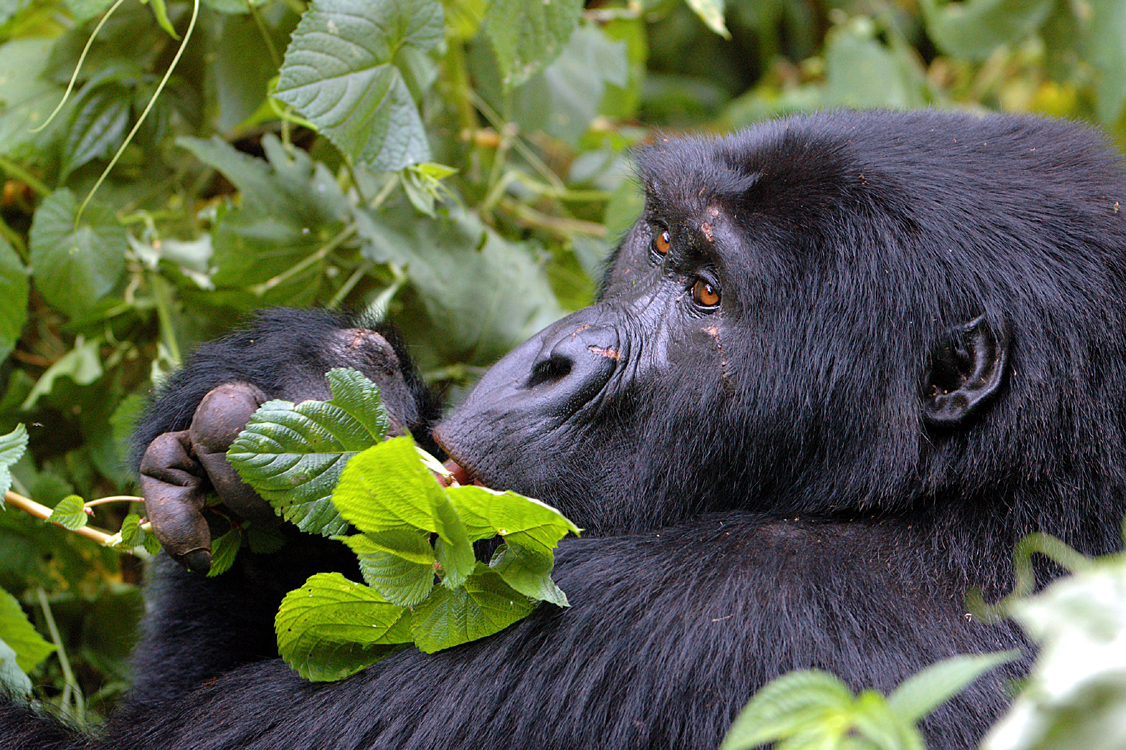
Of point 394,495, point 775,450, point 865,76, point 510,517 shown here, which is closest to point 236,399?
point 394,495

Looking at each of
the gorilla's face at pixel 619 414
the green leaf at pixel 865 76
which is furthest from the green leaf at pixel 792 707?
the green leaf at pixel 865 76

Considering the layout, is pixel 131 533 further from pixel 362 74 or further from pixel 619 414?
pixel 362 74

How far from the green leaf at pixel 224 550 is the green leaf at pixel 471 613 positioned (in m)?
0.52

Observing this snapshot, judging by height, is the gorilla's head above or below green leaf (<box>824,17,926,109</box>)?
below

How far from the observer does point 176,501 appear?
1.94 metres

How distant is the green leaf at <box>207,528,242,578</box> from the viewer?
2043 mm

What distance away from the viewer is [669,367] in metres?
2.07

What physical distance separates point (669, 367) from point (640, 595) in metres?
0.50

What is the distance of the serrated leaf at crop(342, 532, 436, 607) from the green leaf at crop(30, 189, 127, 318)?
5.29 feet

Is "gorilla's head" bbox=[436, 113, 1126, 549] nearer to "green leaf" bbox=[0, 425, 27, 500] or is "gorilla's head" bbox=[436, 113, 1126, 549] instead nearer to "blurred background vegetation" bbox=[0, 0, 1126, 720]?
"blurred background vegetation" bbox=[0, 0, 1126, 720]

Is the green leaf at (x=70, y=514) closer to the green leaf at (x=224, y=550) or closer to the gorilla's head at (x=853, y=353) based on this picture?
the green leaf at (x=224, y=550)

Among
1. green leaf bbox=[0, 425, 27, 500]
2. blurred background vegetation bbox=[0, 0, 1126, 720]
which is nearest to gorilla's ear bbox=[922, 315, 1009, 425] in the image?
blurred background vegetation bbox=[0, 0, 1126, 720]

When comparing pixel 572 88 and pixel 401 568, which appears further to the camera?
pixel 572 88

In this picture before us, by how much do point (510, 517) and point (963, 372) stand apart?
0.90m
